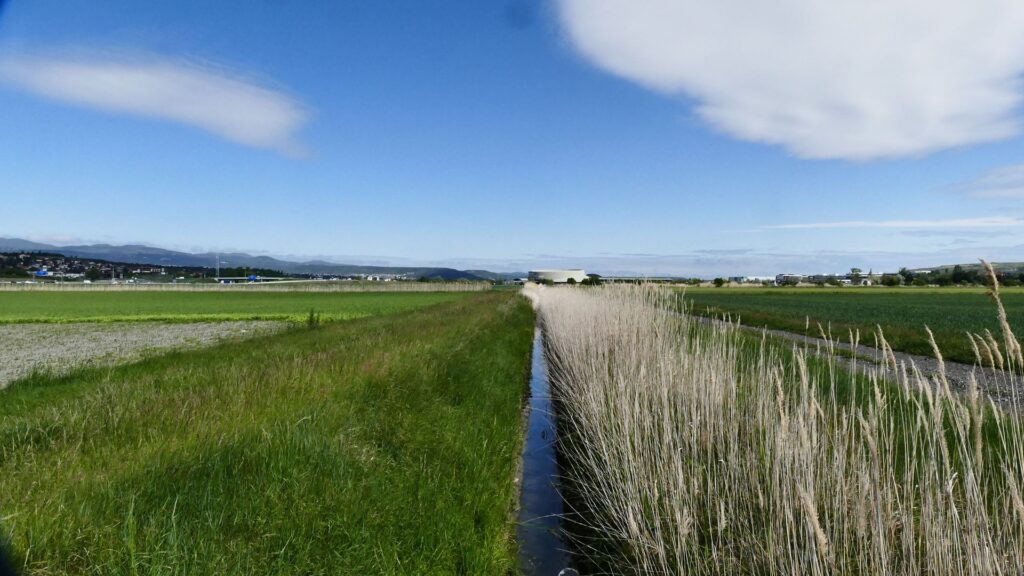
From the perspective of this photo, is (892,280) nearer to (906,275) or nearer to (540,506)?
(906,275)

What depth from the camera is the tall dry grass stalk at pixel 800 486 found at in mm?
2381

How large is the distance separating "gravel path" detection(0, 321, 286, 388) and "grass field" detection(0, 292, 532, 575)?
27.6ft

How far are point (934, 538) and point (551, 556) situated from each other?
3.78 metres

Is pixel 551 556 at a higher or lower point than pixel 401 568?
lower

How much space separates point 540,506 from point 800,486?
521 centimetres

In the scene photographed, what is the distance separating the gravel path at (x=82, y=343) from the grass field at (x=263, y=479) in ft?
27.6

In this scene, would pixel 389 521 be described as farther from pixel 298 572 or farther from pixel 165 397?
pixel 165 397

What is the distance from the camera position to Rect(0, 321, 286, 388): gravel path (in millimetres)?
15062

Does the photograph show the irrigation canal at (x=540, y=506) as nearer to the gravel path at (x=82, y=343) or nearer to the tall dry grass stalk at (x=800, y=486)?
the tall dry grass stalk at (x=800, y=486)

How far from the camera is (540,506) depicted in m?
6.75

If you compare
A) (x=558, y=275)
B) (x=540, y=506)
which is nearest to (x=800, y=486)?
(x=540, y=506)

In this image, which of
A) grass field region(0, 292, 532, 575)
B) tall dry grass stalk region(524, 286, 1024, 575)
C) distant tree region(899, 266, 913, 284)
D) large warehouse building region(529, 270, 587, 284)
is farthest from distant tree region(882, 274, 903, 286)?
grass field region(0, 292, 532, 575)

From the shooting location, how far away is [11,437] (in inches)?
202

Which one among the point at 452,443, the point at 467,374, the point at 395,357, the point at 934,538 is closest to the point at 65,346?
the point at 395,357
